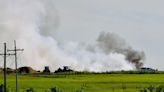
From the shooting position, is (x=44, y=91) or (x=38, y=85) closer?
(x=44, y=91)

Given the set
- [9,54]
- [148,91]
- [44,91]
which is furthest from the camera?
[44,91]

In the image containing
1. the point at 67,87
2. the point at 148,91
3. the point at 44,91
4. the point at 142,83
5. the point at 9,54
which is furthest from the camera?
the point at 142,83

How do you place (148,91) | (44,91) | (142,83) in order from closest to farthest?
1. (148,91)
2. (44,91)
3. (142,83)

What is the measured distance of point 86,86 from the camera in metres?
124

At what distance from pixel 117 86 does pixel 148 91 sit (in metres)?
34.7

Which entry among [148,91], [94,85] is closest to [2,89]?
[148,91]

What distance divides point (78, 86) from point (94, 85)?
575 cm

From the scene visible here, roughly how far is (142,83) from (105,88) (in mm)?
12324

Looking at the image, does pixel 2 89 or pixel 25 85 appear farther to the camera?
pixel 25 85

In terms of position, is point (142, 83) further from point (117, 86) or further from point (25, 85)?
point (25, 85)

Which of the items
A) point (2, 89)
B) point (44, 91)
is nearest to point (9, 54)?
point (2, 89)

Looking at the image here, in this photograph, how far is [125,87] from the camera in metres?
123

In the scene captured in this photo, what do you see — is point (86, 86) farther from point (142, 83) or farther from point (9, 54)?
point (9, 54)

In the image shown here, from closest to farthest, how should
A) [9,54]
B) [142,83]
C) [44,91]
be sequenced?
[9,54] < [44,91] < [142,83]
